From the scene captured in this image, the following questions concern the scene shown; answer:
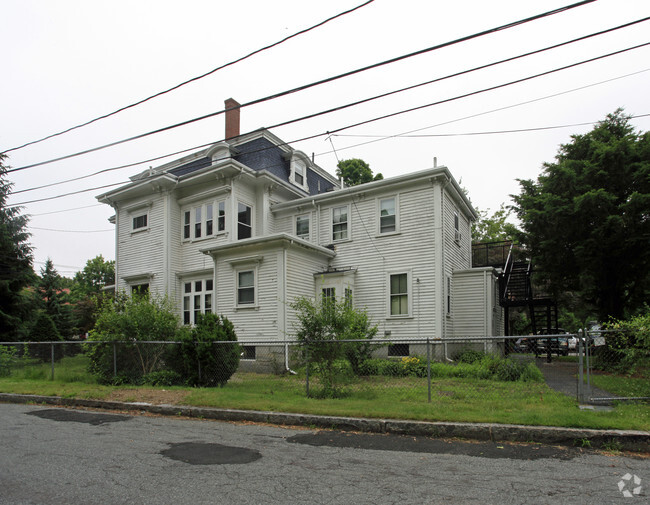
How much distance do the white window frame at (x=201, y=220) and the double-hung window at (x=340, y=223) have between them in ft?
15.1

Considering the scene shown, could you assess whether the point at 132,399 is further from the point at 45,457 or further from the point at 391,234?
the point at 391,234

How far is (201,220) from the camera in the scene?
19.7m

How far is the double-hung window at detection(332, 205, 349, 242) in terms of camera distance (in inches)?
714

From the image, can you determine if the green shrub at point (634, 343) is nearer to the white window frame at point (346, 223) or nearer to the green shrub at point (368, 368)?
the green shrub at point (368, 368)

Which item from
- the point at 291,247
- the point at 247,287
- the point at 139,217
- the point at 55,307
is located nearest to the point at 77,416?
the point at 247,287

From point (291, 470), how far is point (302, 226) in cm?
1469

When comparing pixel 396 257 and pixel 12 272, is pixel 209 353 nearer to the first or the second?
pixel 396 257

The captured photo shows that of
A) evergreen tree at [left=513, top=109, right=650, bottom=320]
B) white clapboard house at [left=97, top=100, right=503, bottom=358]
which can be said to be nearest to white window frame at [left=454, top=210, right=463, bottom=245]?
white clapboard house at [left=97, top=100, right=503, bottom=358]

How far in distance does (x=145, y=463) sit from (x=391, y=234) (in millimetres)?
12898

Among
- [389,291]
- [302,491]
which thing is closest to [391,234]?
[389,291]

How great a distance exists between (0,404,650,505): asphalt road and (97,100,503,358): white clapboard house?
7.78m

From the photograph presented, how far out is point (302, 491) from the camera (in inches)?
170

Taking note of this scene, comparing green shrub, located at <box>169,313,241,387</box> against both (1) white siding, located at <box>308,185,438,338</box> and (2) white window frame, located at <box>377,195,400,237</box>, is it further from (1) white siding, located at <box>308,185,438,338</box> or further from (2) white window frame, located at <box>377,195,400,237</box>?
(2) white window frame, located at <box>377,195,400,237</box>

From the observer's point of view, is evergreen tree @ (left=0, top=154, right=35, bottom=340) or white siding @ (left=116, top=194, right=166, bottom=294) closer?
white siding @ (left=116, top=194, right=166, bottom=294)
